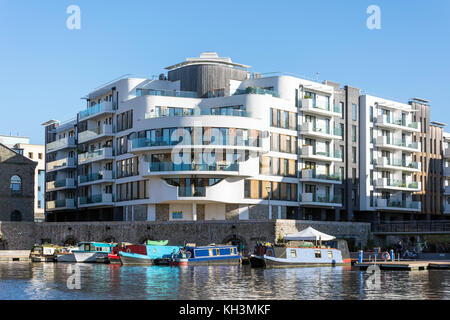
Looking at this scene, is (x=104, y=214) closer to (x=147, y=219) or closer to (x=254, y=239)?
(x=147, y=219)

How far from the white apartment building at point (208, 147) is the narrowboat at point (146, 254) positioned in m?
11.7

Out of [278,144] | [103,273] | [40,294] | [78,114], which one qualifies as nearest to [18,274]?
[103,273]

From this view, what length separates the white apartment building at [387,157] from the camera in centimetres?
9069

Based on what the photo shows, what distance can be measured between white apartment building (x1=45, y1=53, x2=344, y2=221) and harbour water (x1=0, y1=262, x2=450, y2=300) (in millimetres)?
20957

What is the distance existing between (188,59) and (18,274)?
41.3 metres

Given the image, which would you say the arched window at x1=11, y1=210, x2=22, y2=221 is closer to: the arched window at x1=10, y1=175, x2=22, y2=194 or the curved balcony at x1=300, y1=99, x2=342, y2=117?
the arched window at x1=10, y1=175, x2=22, y2=194

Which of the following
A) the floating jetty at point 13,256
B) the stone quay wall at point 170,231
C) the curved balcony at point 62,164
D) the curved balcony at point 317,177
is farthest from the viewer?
the curved balcony at point 62,164

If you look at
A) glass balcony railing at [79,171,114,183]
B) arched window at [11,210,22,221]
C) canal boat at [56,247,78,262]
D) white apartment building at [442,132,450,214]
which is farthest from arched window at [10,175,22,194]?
white apartment building at [442,132,450,214]

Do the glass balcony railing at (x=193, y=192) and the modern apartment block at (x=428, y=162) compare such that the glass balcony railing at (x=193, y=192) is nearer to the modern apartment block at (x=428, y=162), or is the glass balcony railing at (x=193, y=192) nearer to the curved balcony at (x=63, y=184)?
the curved balcony at (x=63, y=184)

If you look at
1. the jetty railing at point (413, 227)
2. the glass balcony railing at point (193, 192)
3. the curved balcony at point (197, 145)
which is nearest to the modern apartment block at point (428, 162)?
the jetty railing at point (413, 227)

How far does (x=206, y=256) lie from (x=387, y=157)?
4191 centimetres

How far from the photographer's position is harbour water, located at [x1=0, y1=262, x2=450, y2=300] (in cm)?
3469

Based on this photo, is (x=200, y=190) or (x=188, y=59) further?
(x=188, y=59)
